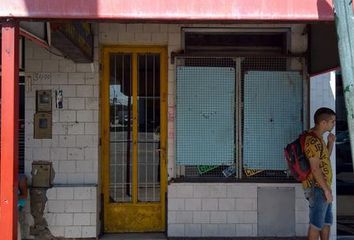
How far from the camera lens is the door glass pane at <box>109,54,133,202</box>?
7.51m

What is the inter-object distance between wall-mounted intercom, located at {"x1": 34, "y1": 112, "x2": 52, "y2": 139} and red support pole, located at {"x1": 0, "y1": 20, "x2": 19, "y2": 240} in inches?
123

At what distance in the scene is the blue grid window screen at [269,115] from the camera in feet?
24.0

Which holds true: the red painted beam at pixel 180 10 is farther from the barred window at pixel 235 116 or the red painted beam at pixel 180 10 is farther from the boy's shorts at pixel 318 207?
the barred window at pixel 235 116

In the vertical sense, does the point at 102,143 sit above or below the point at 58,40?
below

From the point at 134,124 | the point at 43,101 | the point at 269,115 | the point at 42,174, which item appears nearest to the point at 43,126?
the point at 43,101

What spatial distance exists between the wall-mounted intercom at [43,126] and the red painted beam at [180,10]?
3.07 m

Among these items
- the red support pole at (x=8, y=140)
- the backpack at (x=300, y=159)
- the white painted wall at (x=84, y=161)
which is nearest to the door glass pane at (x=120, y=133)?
the white painted wall at (x=84, y=161)

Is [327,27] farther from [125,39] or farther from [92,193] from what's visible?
[92,193]

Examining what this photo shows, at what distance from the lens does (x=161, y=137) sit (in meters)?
7.49

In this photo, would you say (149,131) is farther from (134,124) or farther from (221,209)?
(221,209)

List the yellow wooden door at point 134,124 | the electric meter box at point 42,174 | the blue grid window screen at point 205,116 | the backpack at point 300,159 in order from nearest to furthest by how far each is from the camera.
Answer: the backpack at point 300,159
the electric meter box at point 42,174
the blue grid window screen at point 205,116
the yellow wooden door at point 134,124

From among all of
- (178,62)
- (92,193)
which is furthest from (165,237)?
(178,62)

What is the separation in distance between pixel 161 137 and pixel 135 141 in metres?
0.36

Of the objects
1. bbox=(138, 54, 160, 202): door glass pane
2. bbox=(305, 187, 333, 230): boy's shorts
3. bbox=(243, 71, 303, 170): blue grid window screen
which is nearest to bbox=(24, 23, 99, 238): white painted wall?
bbox=(138, 54, 160, 202): door glass pane
